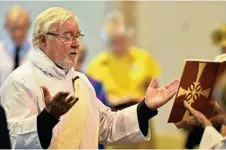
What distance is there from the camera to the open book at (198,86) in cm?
453

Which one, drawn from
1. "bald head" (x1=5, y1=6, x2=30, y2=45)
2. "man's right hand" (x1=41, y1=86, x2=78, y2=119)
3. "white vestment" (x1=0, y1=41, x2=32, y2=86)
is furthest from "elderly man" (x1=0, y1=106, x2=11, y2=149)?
"bald head" (x1=5, y1=6, x2=30, y2=45)

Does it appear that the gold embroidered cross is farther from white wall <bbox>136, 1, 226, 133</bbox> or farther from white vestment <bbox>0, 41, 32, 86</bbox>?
white wall <bbox>136, 1, 226, 133</bbox>

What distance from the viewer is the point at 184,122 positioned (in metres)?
4.68

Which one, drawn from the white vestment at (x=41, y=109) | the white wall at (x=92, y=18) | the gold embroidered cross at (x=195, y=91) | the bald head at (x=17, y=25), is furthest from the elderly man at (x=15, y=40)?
the white wall at (x=92, y=18)

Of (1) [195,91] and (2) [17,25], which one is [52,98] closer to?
(1) [195,91]

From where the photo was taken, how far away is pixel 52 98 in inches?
155

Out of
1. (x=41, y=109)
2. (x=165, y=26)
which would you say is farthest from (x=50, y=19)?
(x=165, y=26)

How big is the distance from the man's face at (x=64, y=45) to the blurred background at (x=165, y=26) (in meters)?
4.93

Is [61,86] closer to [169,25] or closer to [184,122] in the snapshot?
[184,122]

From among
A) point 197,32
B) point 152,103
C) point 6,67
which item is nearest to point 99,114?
point 152,103

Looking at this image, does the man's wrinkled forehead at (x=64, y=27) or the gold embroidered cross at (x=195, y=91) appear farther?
the gold embroidered cross at (x=195, y=91)

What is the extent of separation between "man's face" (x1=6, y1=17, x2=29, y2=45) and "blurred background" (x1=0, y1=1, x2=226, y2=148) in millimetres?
2416

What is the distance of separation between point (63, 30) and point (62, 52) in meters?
0.10

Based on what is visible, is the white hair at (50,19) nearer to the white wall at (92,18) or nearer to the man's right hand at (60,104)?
the man's right hand at (60,104)
